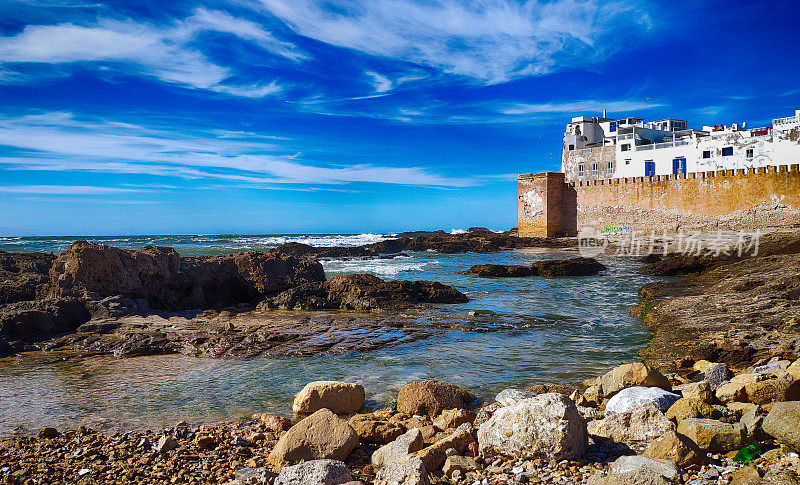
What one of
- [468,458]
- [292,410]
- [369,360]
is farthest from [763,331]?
[292,410]

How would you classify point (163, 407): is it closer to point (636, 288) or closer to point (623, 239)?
point (636, 288)

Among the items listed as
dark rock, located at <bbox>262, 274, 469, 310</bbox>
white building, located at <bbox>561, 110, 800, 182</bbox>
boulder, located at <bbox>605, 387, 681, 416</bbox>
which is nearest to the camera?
boulder, located at <bbox>605, 387, 681, 416</bbox>

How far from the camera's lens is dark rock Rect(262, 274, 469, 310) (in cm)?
943

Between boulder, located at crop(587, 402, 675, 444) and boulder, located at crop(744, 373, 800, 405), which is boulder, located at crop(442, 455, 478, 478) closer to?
boulder, located at crop(587, 402, 675, 444)

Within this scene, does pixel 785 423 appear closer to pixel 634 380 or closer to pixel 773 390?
pixel 773 390

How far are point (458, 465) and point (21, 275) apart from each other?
28.1ft

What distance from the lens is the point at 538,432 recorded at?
2.99m

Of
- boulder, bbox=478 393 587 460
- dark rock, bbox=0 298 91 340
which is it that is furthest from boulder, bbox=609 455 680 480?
dark rock, bbox=0 298 91 340

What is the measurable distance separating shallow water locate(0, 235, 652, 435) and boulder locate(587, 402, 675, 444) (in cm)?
147

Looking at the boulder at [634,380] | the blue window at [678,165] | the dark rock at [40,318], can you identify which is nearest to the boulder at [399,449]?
the boulder at [634,380]

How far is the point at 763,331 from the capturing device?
20.3 ft

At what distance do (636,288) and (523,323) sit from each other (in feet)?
18.9

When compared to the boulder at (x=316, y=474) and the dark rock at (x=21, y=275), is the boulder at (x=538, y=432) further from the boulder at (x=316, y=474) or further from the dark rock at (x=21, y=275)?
the dark rock at (x=21, y=275)

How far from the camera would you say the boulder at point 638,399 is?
12.0 ft
